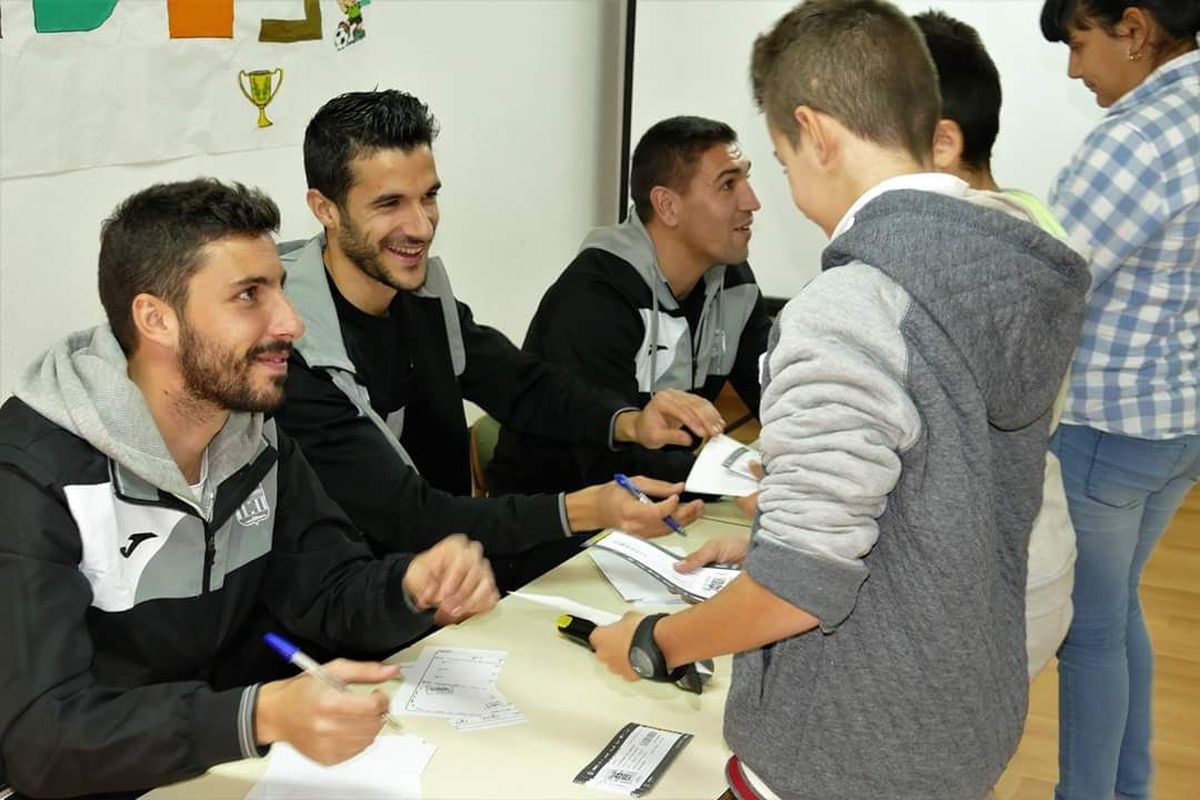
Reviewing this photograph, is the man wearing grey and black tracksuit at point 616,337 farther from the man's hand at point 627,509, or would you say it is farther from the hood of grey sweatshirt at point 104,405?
the hood of grey sweatshirt at point 104,405

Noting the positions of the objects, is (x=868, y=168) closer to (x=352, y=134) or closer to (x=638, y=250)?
(x=352, y=134)

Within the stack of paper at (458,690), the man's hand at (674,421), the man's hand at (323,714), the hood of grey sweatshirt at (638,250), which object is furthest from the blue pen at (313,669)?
the hood of grey sweatshirt at (638,250)

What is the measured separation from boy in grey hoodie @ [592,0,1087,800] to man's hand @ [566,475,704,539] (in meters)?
0.72

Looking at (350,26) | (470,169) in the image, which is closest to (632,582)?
(350,26)

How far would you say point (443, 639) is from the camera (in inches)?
71.7

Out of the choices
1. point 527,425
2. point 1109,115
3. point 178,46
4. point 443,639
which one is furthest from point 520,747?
point 178,46

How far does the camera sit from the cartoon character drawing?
319 centimetres

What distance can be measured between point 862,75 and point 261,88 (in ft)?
6.61

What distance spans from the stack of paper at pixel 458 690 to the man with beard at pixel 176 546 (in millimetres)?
69

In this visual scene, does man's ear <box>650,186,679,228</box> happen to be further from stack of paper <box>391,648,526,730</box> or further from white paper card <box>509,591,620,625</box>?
stack of paper <box>391,648,526,730</box>

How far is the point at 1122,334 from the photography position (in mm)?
2184

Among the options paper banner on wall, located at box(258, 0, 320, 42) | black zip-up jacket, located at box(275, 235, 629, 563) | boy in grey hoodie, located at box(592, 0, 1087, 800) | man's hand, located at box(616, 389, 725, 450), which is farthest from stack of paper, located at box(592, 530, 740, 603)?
paper banner on wall, located at box(258, 0, 320, 42)

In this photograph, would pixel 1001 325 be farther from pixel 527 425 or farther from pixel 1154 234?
pixel 527 425

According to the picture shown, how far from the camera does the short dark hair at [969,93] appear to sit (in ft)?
6.76
